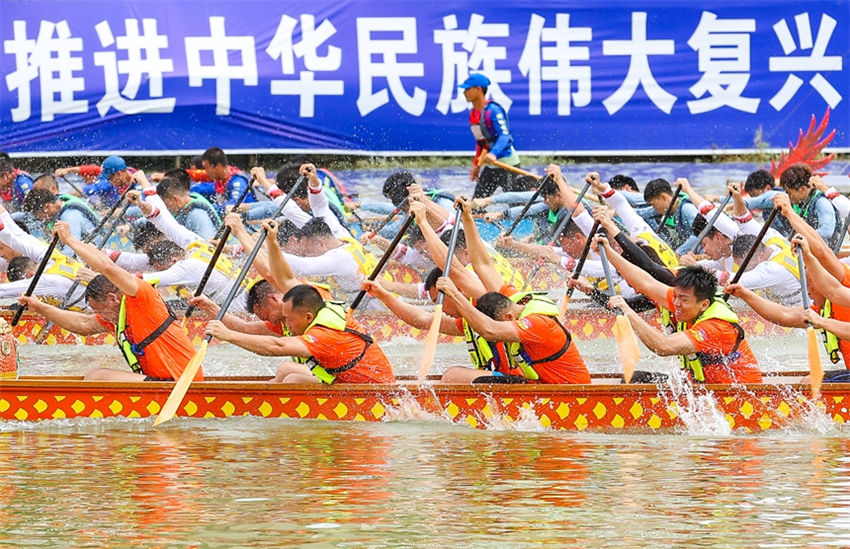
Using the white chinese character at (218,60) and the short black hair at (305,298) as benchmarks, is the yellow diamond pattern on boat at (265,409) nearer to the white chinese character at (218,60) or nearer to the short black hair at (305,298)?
the short black hair at (305,298)

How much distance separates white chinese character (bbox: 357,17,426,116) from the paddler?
7.66m

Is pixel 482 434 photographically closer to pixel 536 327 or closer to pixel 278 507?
pixel 536 327

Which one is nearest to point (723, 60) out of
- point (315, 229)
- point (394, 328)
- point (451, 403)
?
point (394, 328)

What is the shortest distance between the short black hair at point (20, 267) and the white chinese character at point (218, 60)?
190 inches

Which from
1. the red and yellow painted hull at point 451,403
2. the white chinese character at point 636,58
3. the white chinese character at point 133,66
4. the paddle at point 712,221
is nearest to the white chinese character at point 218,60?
the white chinese character at point 133,66

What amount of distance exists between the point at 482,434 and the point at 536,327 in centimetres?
55

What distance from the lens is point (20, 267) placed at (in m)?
10.7

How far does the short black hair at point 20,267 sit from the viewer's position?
10.7m

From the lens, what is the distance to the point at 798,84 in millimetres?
15477

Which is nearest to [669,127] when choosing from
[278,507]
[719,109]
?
[719,109]

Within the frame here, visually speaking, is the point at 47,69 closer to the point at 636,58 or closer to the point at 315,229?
the point at 636,58

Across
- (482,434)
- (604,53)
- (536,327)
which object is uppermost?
(604,53)

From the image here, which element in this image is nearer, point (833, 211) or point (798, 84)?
point (833, 211)

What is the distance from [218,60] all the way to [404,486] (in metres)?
9.56
